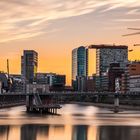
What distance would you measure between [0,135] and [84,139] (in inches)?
564

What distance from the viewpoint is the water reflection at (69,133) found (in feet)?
338

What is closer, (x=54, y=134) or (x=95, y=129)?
(x=54, y=134)

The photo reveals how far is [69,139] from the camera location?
100 metres

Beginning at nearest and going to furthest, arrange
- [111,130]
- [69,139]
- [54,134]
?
[69,139] < [54,134] < [111,130]

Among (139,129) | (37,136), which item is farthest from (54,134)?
(139,129)

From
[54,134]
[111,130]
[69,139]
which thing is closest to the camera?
[69,139]

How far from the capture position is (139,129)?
123m

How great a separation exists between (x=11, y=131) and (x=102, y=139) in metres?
21.4

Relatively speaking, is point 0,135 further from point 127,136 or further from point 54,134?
point 127,136

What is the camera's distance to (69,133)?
112750 mm

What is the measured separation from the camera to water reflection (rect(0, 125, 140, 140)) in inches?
4058

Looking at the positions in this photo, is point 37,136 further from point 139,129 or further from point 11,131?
point 139,129

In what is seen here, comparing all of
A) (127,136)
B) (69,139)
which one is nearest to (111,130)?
(127,136)

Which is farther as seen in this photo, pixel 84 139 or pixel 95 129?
pixel 95 129
